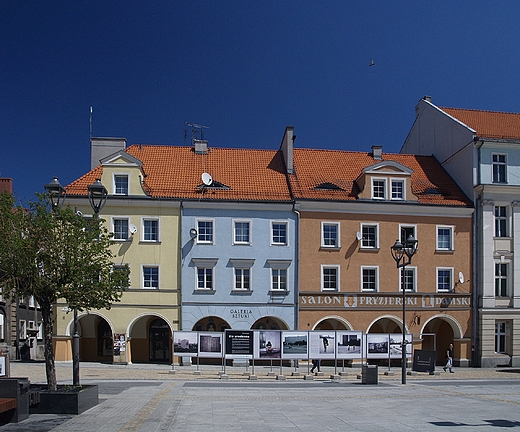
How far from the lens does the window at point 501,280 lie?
39500 mm

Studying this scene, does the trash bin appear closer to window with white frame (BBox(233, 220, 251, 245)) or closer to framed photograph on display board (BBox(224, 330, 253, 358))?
framed photograph on display board (BBox(224, 330, 253, 358))

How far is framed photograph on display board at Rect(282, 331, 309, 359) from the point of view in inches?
1177

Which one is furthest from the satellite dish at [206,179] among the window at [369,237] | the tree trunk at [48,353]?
the tree trunk at [48,353]

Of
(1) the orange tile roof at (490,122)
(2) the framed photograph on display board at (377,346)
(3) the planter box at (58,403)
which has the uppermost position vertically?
(1) the orange tile roof at (490,122)

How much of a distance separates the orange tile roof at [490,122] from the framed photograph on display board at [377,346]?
655 inches

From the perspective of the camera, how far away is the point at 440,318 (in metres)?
40.3

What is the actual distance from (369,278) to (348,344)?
9007 millimetres

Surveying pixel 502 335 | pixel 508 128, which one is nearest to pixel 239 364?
pixel 502 335

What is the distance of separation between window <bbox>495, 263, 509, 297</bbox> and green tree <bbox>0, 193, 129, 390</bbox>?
2924 centimetres

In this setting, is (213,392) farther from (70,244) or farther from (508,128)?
A: (508,128)

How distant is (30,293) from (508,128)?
118 feet

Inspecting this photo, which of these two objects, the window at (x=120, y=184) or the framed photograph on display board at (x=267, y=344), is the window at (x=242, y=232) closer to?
the window at (x=120, y=184)

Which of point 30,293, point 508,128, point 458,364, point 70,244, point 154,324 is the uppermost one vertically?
point 508,128

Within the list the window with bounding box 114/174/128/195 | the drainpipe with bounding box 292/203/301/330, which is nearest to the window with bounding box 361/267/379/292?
the drainpipe with bounding box 292/203/301/330
